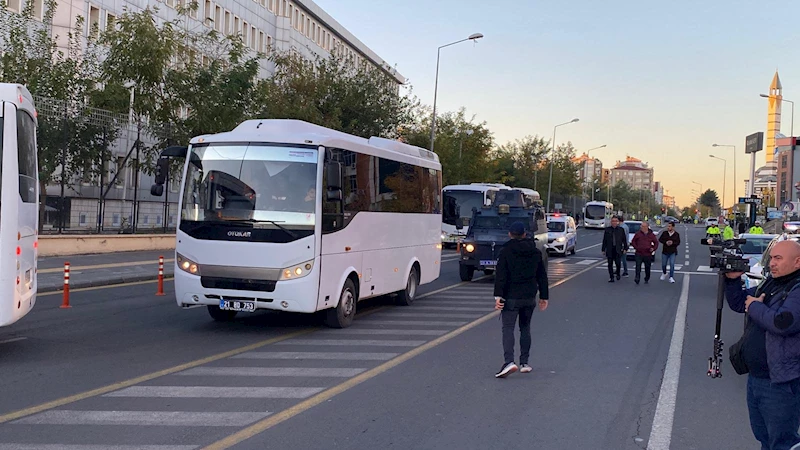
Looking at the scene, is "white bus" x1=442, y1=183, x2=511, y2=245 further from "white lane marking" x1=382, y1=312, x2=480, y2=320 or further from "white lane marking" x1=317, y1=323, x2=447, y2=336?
"white lane marking" x1=317, y1=323, x2=447, y2=336

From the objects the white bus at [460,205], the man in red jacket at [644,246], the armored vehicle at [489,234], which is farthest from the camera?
the white bus at [460,205]

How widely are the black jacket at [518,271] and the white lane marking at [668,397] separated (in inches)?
69.6

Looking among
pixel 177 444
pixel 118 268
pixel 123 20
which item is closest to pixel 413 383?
pixel 177 444

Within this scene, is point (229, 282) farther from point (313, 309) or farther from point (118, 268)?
point (118, 268)

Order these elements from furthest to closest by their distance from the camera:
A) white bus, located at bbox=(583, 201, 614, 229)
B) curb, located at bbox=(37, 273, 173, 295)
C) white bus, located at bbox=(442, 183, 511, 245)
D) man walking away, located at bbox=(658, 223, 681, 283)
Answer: white bus, located at bbox=(583, 201, 614, 229), white bus, located at bbox=(442, 183, 511, 245), man walking away, located at bbox=(658, 223, 681, 283), curb, located at bbox=(37, 273, 173, 295)

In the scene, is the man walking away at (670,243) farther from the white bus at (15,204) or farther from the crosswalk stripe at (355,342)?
the white bus at (15,204)

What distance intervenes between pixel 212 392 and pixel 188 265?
13.1 feet

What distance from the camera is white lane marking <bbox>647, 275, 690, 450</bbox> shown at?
21.2 ft

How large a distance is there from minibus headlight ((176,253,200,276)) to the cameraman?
8.18 metres

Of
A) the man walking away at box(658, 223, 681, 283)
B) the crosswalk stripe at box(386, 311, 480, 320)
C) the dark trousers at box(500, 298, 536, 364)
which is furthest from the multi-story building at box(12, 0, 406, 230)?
the dark trousers at box(500, 298, 536, 364)

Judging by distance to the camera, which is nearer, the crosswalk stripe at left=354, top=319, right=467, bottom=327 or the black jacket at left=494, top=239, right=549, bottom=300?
the black jacket at left=494, top=239, right=549, bottom=300

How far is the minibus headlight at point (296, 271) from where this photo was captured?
36.0ft

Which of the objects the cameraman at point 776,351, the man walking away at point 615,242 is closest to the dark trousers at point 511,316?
the cameraman at point 776,351

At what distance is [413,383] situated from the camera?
329 inches
